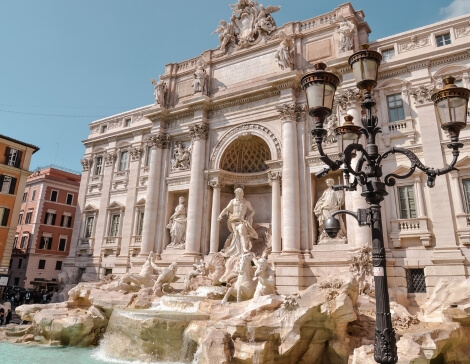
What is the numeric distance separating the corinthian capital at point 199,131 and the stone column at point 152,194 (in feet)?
7.22

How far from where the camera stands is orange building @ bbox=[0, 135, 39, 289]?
23953 mm

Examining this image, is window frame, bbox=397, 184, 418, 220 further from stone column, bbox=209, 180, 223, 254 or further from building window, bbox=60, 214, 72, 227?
building window, bbox=60, 214, 72, 227

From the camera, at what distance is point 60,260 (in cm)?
3219

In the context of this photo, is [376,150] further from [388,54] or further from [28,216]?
[28,216]

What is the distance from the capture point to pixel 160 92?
2225cm

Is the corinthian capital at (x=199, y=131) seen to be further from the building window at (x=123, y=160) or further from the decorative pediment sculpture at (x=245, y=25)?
the building window at (x=123, y=160)

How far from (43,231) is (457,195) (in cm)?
3086

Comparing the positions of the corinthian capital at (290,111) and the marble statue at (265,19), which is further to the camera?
the marble statue at (265,19)

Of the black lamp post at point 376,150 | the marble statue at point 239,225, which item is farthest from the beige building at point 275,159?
the black lamp post at point 376,150

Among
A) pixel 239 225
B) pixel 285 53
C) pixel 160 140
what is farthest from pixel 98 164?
pixel 285 53

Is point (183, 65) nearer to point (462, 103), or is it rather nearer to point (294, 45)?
point (294, 45)

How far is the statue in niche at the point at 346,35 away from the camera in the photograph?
663 inches

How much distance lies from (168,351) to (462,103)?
374 inches

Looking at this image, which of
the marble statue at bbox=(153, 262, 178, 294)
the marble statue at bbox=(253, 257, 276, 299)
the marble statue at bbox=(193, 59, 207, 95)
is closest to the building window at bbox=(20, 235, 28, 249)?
the marble statue at bbox=(193, 59, 207, 95)
